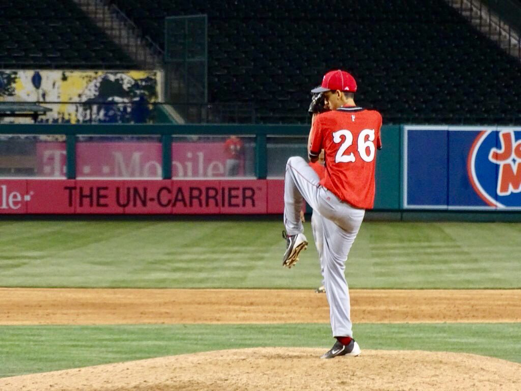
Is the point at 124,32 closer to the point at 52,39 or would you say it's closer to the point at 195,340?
the point at 52,39

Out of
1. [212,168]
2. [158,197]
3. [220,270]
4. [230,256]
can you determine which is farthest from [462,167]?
[220,270]

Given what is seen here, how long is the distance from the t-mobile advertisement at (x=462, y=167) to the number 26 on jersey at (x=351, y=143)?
18025 millimetres

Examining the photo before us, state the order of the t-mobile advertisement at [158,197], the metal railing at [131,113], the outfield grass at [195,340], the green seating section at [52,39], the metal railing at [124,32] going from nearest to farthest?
the outfield grass at [195,340]
the t-mobile advertisement at [158,197]
the metal railing at [131,113]
the green seating section at [52,39]
the metal railing at [124,32]

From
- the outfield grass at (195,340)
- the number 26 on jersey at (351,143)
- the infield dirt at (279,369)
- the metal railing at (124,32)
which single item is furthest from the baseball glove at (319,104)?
the metal railing at (124,32)

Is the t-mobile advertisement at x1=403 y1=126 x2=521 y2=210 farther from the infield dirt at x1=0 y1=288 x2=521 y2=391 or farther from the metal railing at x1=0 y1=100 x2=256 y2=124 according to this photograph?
the infield dirt at x1=0 y1=288 x2=521 y2=391

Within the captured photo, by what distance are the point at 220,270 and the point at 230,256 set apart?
1.84m

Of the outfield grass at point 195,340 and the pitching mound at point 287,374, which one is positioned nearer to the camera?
the pitching mound at point 287,374

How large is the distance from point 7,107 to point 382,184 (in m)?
9.33

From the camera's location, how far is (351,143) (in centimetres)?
673

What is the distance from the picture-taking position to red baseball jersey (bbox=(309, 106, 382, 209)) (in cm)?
671

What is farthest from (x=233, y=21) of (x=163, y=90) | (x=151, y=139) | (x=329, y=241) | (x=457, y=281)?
(x=329, y=241)

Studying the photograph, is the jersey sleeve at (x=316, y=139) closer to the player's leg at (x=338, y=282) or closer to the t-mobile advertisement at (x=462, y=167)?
the player's leg at (x=338, y=282)

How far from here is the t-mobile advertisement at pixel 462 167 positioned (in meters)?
24.5

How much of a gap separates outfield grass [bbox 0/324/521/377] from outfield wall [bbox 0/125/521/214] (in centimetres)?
1437
